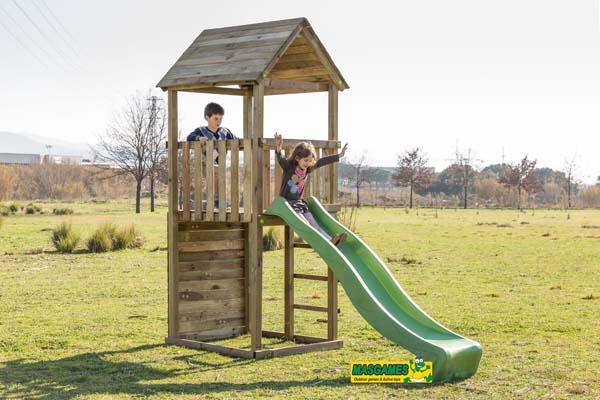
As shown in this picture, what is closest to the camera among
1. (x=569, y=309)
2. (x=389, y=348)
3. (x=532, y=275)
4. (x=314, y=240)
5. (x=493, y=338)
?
(x=314, y=240)

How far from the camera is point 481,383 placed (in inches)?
322

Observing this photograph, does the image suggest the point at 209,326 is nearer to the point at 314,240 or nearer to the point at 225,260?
the point at 225,260

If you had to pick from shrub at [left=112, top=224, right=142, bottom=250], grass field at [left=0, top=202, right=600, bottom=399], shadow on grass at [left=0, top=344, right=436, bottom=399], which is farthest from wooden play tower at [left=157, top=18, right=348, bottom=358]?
shrub at [left=112, top=224, right=142, bottom=250]

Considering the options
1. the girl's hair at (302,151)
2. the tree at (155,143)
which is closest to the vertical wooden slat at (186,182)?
the girl's hair at (302,151)

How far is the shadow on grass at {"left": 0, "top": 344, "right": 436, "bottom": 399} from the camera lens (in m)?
7.91

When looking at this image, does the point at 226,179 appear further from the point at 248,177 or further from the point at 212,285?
the point at 212,285

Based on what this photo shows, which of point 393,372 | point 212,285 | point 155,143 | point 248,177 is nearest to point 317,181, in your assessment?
point 248,177

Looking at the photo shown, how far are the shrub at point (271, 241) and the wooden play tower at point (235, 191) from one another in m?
11.3

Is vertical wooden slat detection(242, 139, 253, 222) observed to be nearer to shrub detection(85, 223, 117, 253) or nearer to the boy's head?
the boy's head

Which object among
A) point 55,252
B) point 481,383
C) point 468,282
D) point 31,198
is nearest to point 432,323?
point 481,383

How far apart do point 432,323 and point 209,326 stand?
3512 mm

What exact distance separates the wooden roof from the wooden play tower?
14mm

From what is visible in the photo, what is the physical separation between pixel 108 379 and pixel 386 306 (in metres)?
2.78

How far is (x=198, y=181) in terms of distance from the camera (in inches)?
403
